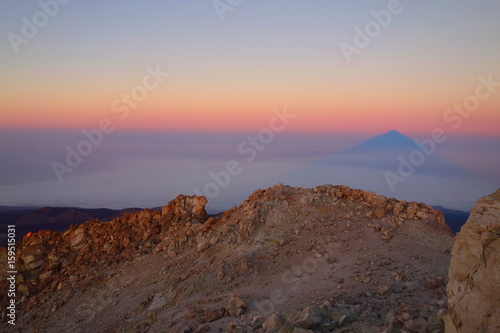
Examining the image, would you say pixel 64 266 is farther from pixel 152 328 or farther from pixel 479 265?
pixel 479 265

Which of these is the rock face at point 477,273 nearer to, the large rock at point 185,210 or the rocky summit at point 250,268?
the rocky summit at point 250,268

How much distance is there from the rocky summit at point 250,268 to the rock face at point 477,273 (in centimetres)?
125

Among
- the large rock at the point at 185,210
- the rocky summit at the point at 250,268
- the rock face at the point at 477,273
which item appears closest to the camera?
the rock face at the point at 477,273

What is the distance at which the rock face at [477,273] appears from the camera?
574 cm

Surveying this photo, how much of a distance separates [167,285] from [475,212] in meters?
10.4

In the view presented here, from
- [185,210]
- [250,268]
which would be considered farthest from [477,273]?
[185,210]

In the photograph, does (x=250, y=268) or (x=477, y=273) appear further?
(x=250, y=268)

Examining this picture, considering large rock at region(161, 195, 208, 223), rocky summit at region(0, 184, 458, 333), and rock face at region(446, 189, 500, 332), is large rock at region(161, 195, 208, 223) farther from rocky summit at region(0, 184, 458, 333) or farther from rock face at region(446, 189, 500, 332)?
rock face at region(446, 189, 500, 332)

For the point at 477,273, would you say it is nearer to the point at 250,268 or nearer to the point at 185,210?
the point at 250,268

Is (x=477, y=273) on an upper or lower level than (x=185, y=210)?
lower

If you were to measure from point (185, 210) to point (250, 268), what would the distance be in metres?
6.16

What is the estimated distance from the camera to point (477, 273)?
603 cm

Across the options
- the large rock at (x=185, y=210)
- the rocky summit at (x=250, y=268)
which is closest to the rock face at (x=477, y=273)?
the rocky summit at (x=250, y=268)

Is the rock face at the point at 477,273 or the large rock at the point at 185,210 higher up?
the large rock at the point at 185,210
